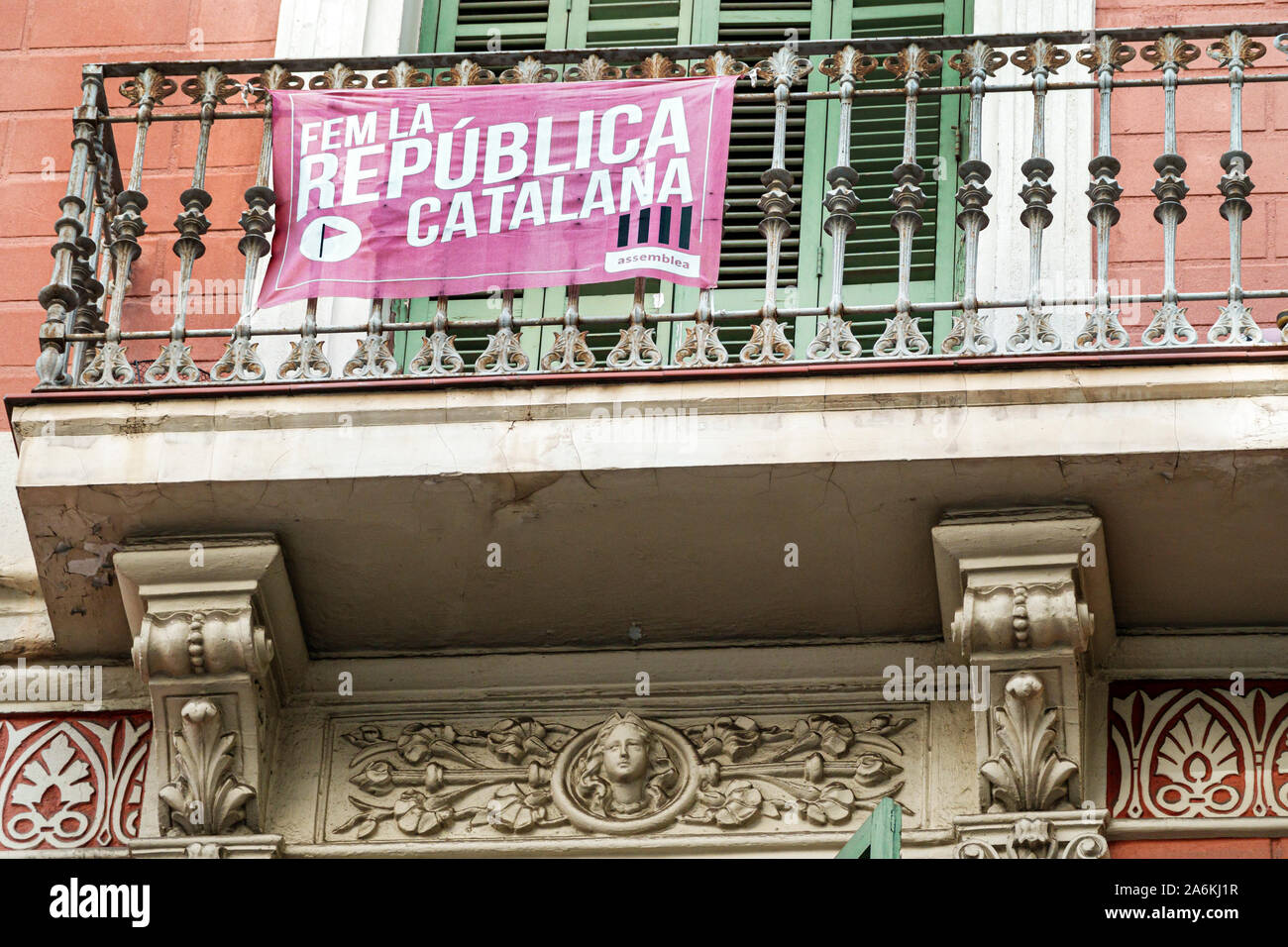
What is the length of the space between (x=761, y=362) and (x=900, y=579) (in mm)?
720

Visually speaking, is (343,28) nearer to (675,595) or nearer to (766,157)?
(766,157)

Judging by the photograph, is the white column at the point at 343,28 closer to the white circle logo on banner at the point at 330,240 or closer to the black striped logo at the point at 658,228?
the white circle logo on banner at the point at 330,240

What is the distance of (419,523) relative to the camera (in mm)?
7418

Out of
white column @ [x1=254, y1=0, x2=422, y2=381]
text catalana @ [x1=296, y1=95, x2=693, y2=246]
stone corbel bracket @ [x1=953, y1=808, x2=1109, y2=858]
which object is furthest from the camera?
Answer: white column @ [x1=254, y1=0, x2=422, y2=381]

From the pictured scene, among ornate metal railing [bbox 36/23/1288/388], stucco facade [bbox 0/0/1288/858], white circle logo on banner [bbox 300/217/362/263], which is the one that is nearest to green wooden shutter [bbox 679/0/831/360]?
ornate metal railing [bbox 36/23/1288/388]

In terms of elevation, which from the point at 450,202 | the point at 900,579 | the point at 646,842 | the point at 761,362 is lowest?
the point at 646,842

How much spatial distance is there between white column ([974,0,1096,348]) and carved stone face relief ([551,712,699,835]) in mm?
1531

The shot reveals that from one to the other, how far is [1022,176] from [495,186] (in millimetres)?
1637

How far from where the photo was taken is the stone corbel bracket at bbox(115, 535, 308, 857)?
7449 millimetres

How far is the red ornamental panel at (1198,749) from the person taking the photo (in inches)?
287

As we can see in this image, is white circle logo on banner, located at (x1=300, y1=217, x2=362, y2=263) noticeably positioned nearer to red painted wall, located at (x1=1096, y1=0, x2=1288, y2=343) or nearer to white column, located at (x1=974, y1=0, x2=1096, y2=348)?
white column, located at (x1=974, y1=0, x2=1096, y2=348)

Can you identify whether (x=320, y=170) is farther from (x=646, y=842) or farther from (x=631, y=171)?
(x=646, y=842)

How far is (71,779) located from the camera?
772cm
